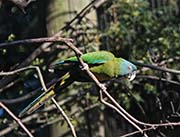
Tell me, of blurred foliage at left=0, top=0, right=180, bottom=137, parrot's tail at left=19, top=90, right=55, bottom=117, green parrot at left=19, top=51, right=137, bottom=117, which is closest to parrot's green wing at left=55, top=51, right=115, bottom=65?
green parrot at left=19, top=51, right=137, bottom=117

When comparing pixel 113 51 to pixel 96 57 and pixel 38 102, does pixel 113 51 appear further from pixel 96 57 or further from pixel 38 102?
pixel 38 102

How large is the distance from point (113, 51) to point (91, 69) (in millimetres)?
1268

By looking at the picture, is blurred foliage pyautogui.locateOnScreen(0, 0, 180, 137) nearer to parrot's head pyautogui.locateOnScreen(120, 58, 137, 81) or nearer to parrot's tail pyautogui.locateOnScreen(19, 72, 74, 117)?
parrot's head pyautogui.locateOnScreen(120, 58, 137, 81)

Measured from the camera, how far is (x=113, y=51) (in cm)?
313

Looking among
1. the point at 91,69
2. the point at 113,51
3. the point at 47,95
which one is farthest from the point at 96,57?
the point at 113,51

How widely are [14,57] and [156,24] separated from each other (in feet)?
3.78

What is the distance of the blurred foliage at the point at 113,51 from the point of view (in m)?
2.57

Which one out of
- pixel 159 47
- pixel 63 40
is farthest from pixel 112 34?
pixel 63 40

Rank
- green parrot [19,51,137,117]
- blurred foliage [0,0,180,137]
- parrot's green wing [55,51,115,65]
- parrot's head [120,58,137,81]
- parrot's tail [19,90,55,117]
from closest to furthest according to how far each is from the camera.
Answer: parrot's tail [19,90,55,117], green parrot [19,51,137,117], parrot's green wing [55,51,115,65], parrot's head [120,58,137,81], blurred foliage [0,0,180,137]

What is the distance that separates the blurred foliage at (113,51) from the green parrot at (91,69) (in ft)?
1.42

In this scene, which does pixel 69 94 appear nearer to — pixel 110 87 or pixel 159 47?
pixel 110 87

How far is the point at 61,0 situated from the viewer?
257cm

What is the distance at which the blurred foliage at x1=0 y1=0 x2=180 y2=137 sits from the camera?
2.57 metres

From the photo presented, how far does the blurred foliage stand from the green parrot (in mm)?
432
